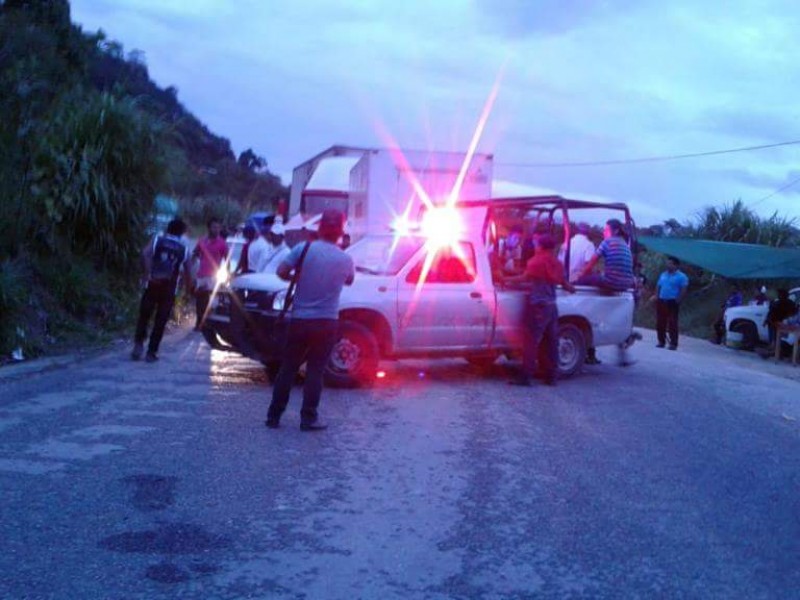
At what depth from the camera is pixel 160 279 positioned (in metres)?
11.2

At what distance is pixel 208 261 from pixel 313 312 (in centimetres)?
638

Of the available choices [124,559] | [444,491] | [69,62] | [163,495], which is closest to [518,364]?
[444,491]

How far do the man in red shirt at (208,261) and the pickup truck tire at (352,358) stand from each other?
134 inches

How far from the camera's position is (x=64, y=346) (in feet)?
38.6

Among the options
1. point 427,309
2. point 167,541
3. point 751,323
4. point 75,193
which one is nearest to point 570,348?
point 427,309

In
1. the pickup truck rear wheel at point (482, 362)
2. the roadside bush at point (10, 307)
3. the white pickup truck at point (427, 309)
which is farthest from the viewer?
the pickup truck rear wheel at point (482, 362)

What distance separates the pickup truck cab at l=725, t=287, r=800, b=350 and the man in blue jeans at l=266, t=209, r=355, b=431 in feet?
49.6

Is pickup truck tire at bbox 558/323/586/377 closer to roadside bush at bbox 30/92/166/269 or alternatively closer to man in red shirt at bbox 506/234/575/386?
man in red shirt at bbox 506/234/575/386

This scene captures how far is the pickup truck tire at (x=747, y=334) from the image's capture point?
20.6 m

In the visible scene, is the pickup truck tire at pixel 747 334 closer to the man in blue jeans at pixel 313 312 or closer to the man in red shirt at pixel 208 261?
the man in red shirt at pixel 208 261

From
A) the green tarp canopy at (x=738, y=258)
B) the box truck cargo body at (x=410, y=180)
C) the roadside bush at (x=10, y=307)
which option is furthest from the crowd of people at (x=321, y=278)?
the box truck cargo body at (x=410, y=180)

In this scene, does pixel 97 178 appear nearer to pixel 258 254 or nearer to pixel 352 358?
pixel 258 254

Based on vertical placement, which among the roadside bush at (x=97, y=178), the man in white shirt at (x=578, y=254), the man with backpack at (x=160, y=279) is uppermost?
the roadside bush at (x=97, y=178)

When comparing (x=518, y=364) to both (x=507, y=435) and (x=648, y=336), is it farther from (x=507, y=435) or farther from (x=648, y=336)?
(x=648, y=336)
